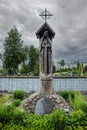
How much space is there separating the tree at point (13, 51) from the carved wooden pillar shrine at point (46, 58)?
59.0ft

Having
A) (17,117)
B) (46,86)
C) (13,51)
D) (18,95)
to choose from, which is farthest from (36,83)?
(13,51)

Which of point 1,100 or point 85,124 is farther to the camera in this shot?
point 1,100

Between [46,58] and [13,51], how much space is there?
18616 millimetres

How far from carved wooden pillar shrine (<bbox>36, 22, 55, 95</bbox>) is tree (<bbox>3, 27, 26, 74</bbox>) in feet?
59.0

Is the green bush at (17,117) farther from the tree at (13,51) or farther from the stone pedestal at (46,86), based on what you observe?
the tree at (13,51)

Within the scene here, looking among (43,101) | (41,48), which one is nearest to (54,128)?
(43,101)

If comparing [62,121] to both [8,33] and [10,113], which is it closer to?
[10,113]

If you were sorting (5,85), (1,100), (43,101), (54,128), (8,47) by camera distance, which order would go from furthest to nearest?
(8,47) → (5,85) → (1,100) → (43,101) → (54,128)

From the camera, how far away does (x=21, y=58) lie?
27.7 metres

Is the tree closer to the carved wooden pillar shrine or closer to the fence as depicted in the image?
the fence

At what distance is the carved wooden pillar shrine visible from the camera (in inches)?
341

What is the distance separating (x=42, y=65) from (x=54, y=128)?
4.28 m

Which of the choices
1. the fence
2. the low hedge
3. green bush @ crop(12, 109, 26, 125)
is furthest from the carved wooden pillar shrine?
the fence

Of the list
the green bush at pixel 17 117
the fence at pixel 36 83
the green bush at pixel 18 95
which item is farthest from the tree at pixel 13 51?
the green bush at pixel 17 117
